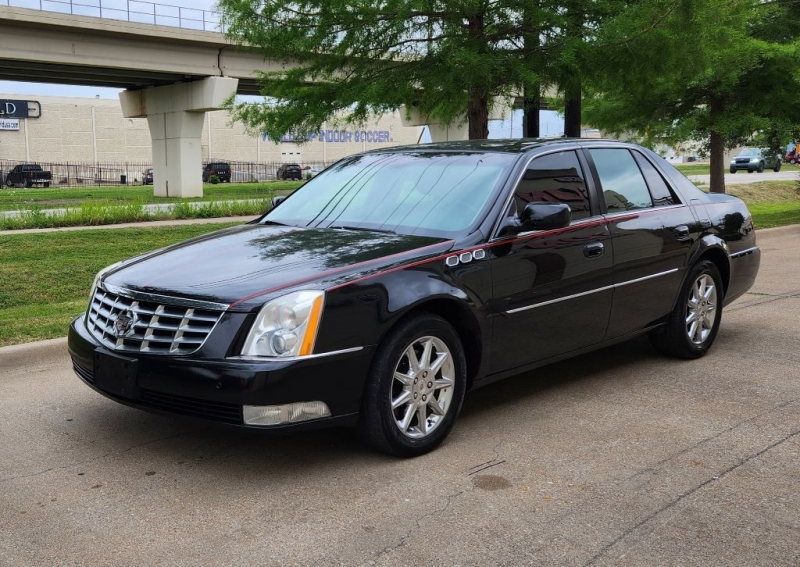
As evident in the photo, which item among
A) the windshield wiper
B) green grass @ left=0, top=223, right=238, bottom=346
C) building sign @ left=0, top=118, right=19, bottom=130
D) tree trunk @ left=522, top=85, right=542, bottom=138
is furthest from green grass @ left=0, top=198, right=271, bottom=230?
building sign @ left=0, top=118, right=19, bottom=130

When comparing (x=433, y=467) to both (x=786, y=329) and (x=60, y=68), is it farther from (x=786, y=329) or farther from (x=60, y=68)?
(x=60, y=68)

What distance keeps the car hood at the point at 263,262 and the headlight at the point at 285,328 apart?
0.08 metres

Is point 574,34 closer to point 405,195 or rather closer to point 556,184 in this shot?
point 556,184

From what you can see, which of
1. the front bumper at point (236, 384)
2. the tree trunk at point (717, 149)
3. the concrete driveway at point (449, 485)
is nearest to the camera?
the concrete driveway at point (449, 485)

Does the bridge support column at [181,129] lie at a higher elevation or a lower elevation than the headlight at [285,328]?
higher

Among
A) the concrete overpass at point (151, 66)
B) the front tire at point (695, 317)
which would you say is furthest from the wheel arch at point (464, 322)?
the concrete overpass at point (151, 66)

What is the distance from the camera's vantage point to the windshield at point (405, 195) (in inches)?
202

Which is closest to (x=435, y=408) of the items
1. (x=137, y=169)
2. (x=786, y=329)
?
(x=786, y=329)

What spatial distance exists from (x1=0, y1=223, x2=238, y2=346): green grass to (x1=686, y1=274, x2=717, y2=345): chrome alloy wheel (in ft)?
16.3

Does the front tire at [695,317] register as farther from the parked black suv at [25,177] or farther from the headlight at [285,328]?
the parked black suv at [25,177]

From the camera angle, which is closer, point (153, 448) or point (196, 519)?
point (196, 519)

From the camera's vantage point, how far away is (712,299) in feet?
22.2

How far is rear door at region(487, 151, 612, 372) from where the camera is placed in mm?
4992

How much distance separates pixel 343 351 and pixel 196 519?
0.99 meters
